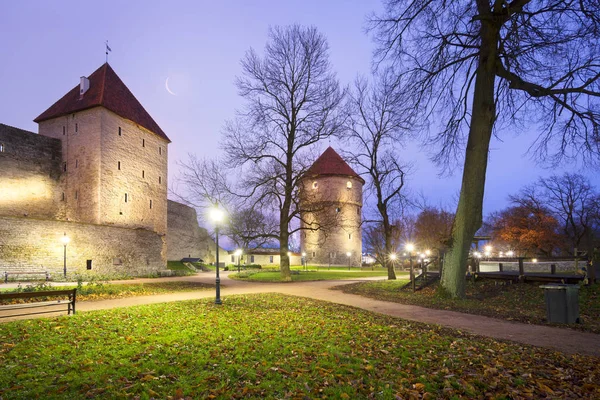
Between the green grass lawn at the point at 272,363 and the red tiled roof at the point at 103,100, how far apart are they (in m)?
29.7

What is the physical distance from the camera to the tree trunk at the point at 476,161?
1241cm

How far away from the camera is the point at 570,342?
6938mm

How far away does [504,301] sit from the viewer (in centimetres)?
1228

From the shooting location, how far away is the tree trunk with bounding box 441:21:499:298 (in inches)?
488

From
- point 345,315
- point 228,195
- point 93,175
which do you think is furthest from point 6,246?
point 345,315

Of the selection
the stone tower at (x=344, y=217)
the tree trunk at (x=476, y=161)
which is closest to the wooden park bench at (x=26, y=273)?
the tree trunk at (x=476, y=161)

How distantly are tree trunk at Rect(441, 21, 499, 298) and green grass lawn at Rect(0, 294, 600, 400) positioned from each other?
5678 millimetres

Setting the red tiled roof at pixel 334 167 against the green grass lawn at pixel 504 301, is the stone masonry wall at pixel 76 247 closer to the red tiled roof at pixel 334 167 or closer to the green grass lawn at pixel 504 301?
the green grass lawn at pixel 504 301

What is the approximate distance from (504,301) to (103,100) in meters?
34.5

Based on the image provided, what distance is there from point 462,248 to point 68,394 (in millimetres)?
12311

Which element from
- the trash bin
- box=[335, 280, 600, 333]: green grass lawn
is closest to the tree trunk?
box=[335, 280, 600, 333]: green grass lawn

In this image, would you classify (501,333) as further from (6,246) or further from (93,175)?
(93,175)

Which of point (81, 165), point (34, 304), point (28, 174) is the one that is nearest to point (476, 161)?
point (34, 304)

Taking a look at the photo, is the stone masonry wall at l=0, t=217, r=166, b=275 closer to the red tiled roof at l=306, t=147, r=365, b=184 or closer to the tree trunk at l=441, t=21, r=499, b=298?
the tree trunk at l=441, t=21, r=499, b=298
